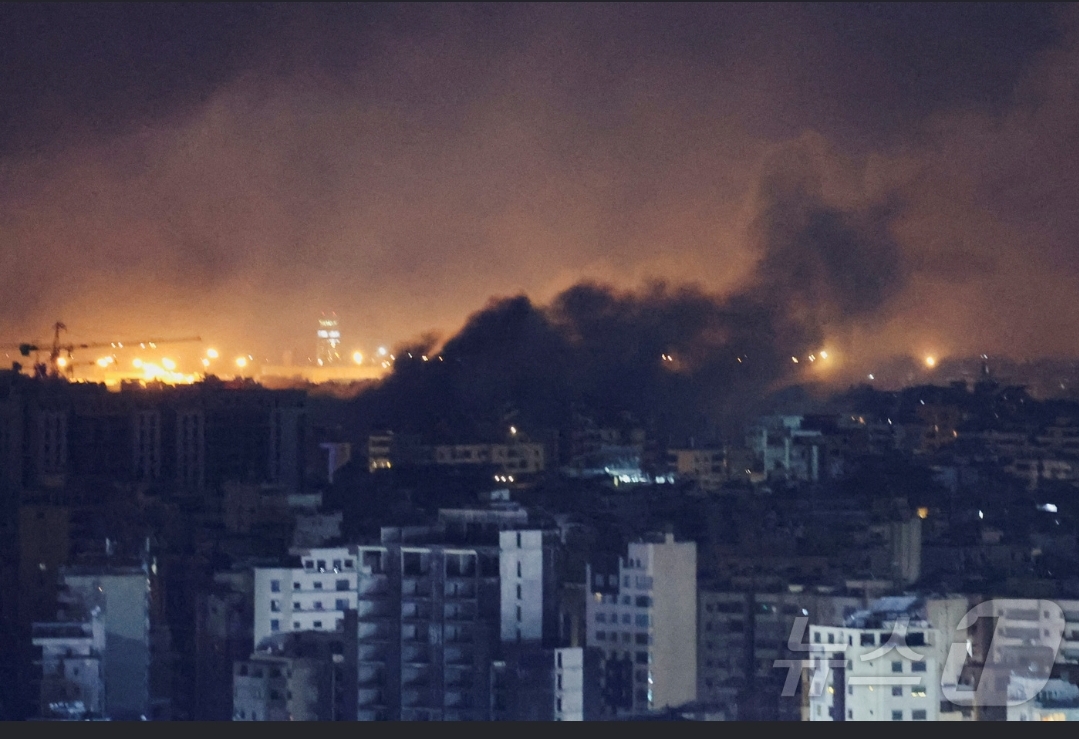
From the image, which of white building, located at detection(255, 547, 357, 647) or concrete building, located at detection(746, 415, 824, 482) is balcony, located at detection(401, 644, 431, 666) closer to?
white building, located at detection(255, 547, 357, 647)

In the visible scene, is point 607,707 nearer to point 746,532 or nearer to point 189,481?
point 746,532

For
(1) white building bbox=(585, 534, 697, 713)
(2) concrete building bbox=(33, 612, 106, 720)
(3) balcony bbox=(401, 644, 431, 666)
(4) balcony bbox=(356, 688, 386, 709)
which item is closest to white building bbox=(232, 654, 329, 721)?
(4) balcony bbox=(356, 688, 386, 709)

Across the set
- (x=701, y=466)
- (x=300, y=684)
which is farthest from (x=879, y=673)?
(x=701, y=466)

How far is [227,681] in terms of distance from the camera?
7160 millimetres

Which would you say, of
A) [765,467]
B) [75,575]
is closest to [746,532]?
[765,467]

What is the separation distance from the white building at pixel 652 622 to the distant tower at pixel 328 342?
11.1 ft

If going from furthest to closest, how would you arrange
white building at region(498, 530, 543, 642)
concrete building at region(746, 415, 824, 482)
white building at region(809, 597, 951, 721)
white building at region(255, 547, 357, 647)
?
concrete building at region(746, 415, 824, 482) < white building at region(255, 547, 357, 647) < white building at region(498, 530, 543, 642) < white building at region(809, 597, 951, 721)

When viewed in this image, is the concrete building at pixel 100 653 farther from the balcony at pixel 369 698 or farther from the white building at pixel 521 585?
the white building at pixel 521 585

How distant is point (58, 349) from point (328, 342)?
1.39 m

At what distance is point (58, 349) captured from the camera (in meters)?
10.1

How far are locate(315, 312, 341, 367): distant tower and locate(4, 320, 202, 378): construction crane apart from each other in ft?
2.07

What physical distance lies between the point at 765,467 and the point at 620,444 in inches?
42.4

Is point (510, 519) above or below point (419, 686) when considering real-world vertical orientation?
above

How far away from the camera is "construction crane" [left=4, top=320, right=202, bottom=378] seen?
32.7 ft
